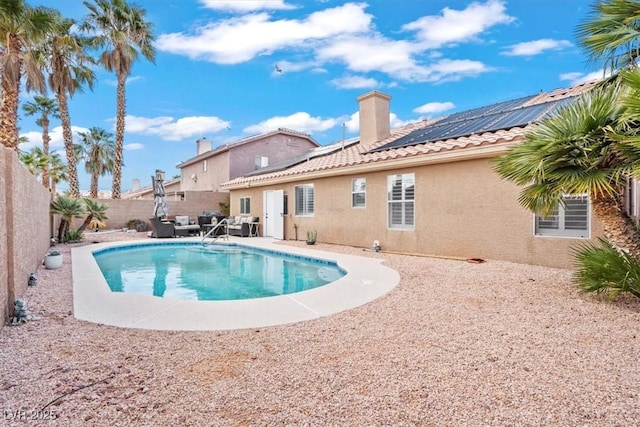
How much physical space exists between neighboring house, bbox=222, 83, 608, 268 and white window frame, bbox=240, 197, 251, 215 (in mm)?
3993

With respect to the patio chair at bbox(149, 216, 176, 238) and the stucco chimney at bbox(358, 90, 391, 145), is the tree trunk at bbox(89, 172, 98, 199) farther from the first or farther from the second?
the stucco chimney at bbox(358, 90, 391, 145)

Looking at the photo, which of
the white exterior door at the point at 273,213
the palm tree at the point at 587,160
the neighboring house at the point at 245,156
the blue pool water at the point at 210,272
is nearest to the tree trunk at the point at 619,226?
the palm tree at the point at 587,160

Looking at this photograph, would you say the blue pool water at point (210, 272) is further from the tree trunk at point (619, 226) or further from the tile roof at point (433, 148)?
the tree trunk at point (619, 226)

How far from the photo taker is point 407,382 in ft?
10.1

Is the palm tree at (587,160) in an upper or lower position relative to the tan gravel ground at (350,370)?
upper

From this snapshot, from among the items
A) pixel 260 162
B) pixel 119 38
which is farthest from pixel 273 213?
pixel 119 38

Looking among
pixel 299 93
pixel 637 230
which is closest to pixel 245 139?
pixel 299 93

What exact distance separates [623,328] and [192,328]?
5.29 m

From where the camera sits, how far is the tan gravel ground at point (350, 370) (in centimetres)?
263

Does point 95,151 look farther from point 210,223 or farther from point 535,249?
point 535,249

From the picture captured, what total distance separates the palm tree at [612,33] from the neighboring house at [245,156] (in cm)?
2118

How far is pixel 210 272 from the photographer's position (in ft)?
34.2

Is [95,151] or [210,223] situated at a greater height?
[95,151]

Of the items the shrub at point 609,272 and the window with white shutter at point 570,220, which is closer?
the shrub at point 609,272
